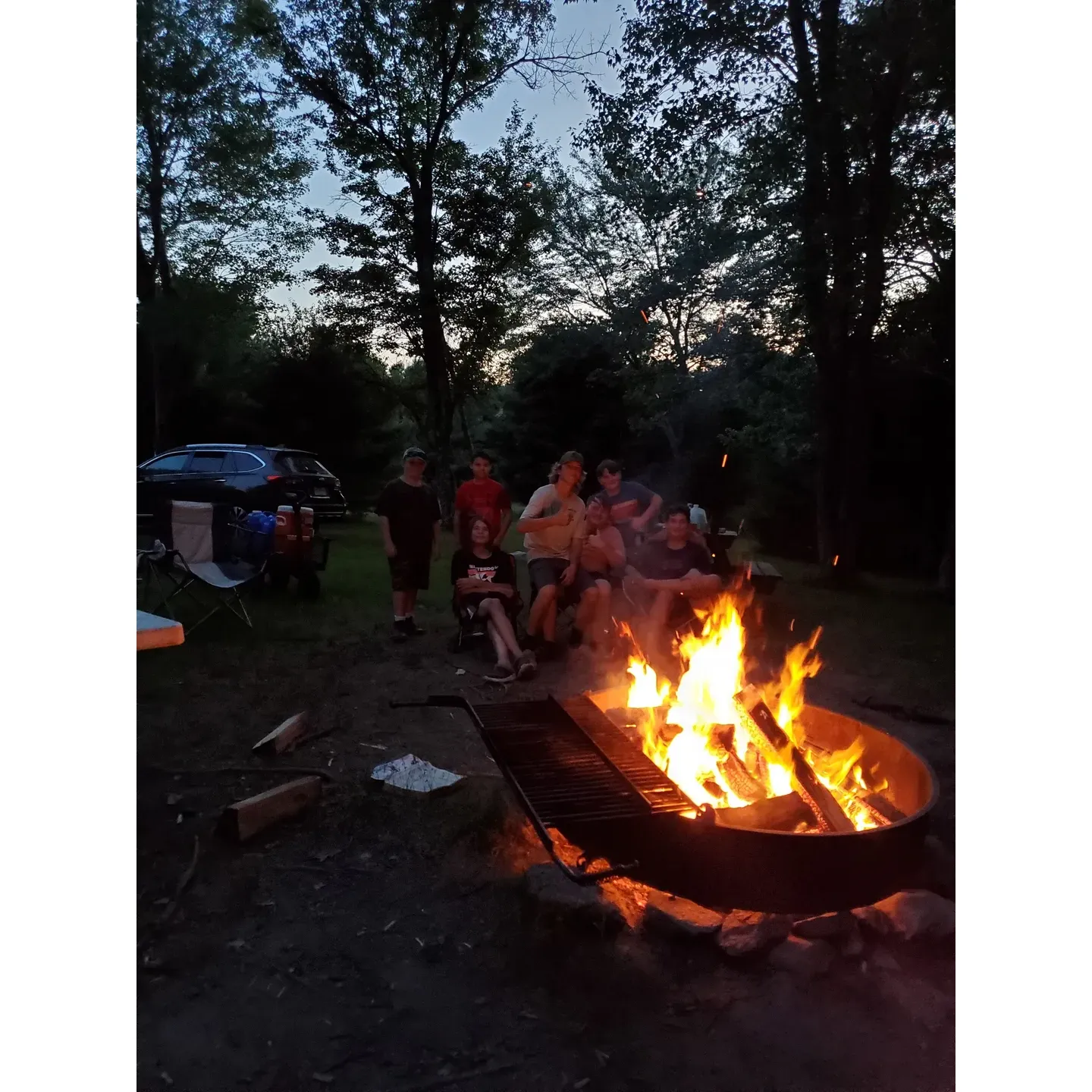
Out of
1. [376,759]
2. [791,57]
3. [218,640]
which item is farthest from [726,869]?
[791,57]

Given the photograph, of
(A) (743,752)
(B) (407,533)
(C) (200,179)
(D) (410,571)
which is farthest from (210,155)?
(A) (743,752)

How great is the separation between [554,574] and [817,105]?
2.25 meters

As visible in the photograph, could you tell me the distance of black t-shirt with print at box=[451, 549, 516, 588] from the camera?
370 cm

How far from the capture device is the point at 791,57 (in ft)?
10.7

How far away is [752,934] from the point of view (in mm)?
1853

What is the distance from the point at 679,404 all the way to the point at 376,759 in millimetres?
1936

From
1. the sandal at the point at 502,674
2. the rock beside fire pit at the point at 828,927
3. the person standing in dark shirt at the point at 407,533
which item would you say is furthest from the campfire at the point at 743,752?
the person standing in dark shirt at the point at 407,533

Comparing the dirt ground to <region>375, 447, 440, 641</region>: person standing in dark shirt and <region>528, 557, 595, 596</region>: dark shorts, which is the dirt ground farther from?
<region>528, 557, 595, 596</region>: dark shorts

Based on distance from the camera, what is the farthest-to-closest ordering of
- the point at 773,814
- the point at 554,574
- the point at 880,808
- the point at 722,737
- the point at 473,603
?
1. the point at 554,574
2. the point at 473,603
3. the point at 722,737
4. the point at 880,808
5. the point at 773,814

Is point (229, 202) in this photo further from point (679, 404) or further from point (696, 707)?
point (696, 707)

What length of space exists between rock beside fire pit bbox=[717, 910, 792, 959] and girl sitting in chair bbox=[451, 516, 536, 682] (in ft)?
5.94

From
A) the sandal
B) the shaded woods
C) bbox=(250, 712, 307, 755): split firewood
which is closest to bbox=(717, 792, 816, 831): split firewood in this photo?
bbox=(250, 712, 307, 755): split firewood

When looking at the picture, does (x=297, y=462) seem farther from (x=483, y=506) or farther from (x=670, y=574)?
(x=670, y=574)
